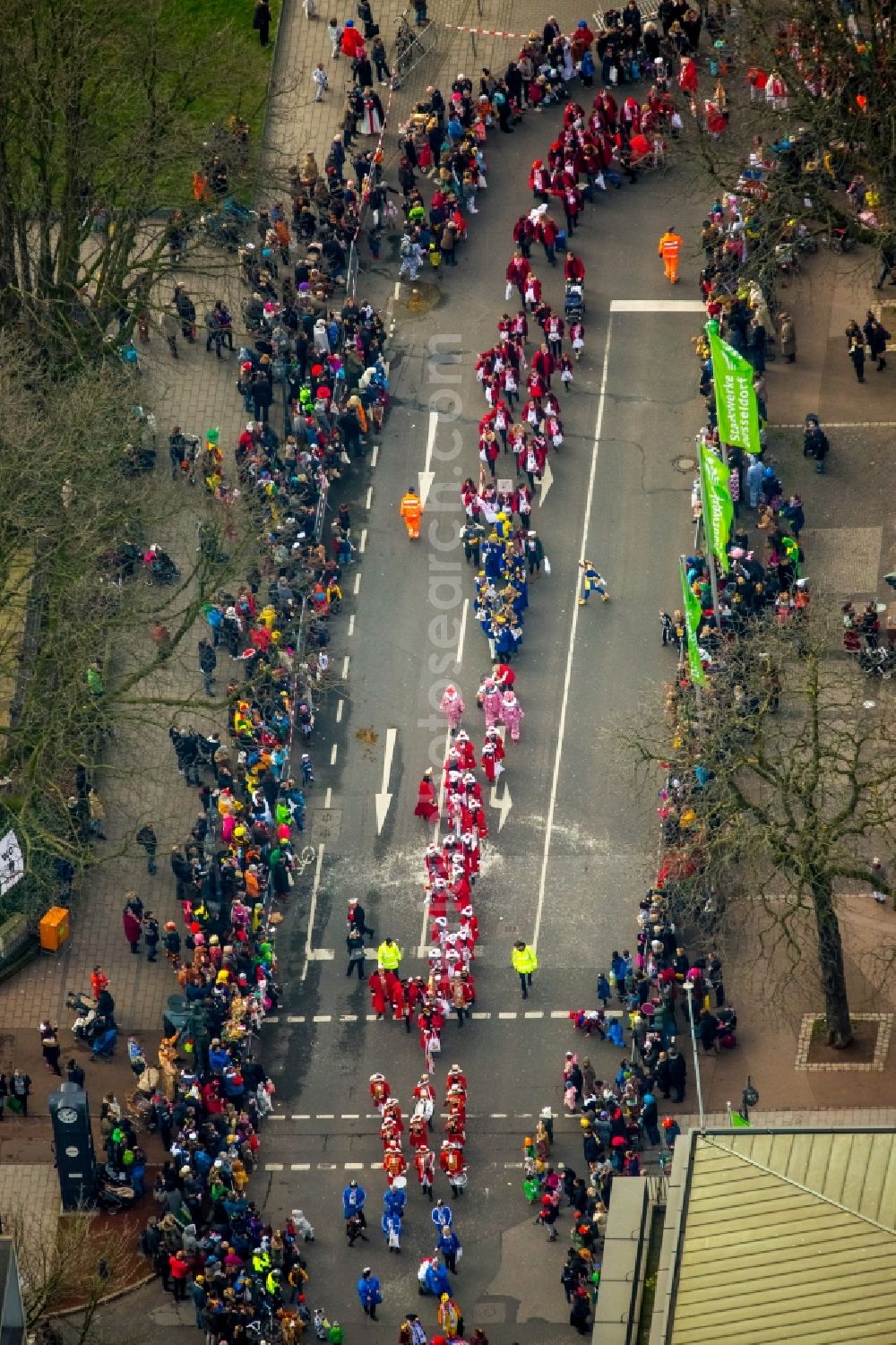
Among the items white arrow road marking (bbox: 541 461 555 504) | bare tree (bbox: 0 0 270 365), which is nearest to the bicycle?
white arrow road marking (bbox: 541 461 555 504)

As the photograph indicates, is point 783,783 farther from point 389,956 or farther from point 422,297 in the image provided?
point 422,297

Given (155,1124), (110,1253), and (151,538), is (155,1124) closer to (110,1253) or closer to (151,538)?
(110,1253)

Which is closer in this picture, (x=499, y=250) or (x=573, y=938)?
(x=573, y=938)

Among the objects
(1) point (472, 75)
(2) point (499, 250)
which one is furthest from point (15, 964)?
(1) point (472, 75)

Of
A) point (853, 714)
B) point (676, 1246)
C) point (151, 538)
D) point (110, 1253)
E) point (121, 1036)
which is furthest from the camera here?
point (151, 538)

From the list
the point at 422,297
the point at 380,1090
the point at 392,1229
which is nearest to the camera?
the point at 392,1229

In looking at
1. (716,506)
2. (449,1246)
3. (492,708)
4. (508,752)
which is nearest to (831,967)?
(449,1246)

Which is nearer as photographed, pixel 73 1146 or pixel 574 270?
pixel 73 1146
